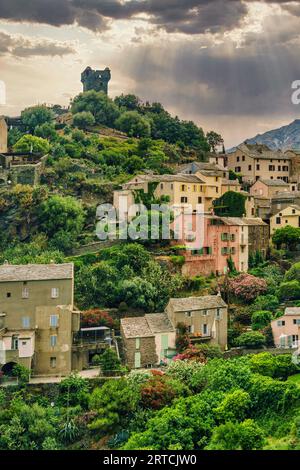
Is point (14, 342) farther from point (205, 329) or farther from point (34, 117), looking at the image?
point (34, 117)

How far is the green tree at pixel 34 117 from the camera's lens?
3339 inches

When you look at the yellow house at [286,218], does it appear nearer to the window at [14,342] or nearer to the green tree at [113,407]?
the window at [14,342]

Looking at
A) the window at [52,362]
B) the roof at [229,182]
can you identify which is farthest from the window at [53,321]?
the roof at [229,182]

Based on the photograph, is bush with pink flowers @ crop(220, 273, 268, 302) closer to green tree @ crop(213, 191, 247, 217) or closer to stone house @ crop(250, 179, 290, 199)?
green tree @ crop(213, 191, 247, 217)

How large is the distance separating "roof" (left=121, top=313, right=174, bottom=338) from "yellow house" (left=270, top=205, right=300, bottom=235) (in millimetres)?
17506

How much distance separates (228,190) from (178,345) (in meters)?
22.1

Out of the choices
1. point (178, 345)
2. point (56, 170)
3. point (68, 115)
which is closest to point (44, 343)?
point (178, 345)

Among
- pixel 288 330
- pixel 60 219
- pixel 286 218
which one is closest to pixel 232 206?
pixel 286 218

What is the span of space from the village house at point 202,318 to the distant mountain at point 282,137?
6893cm

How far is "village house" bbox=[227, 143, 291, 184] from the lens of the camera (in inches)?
2953

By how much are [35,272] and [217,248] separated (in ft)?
49.0

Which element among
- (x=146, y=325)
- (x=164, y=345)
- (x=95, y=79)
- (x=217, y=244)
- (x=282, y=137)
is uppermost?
(x=95, y=79)

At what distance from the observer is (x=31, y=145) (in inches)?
2768
